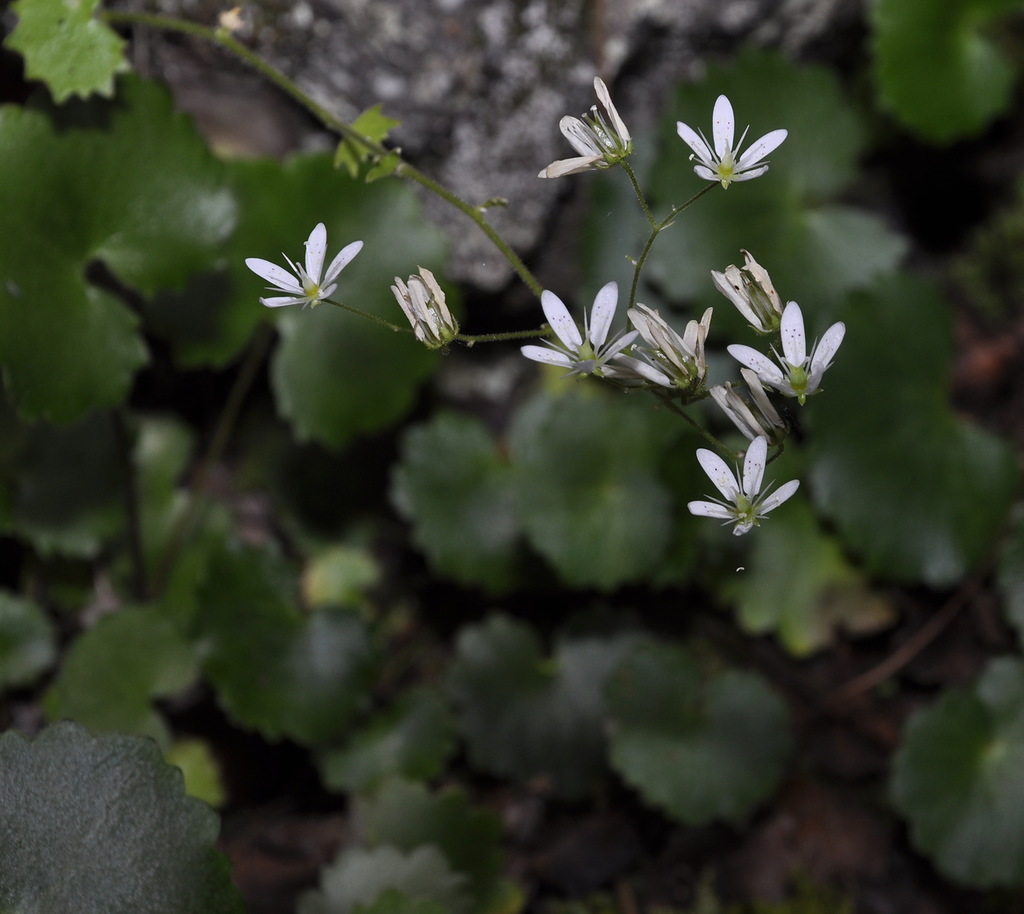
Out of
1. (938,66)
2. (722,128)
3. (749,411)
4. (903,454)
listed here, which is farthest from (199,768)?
(938,66)

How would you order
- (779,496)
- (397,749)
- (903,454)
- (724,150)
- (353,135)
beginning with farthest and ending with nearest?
(903,454) < (397,749) < (353,135) < (724,150) < (779,496)

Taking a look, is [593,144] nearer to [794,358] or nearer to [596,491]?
[794,358]

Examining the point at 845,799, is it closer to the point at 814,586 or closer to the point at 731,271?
the point at 814,586

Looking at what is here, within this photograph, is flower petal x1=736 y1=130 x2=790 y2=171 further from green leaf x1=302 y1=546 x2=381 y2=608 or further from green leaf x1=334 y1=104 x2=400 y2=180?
green leaf x1=302 y1=546 x2=381 y2=608

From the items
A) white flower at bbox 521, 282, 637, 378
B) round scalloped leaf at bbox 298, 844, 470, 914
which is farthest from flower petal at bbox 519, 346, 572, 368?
round scalloped leaf at bbox 298, 844, 470, 914

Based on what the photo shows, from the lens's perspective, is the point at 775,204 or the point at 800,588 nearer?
the point at 775,204

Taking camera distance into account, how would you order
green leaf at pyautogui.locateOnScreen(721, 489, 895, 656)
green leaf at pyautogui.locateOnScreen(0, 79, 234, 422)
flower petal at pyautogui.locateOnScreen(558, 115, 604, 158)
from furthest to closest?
1. green leaf at pyautogui.locateOnScreen(721, 489, 895, 656)
2. green leaf at pyautogui.locateOnScreen(0, 79, 234, 422)
3. flower petal at pyautogui.locateOnScreen(558, 115, 604, 158)
